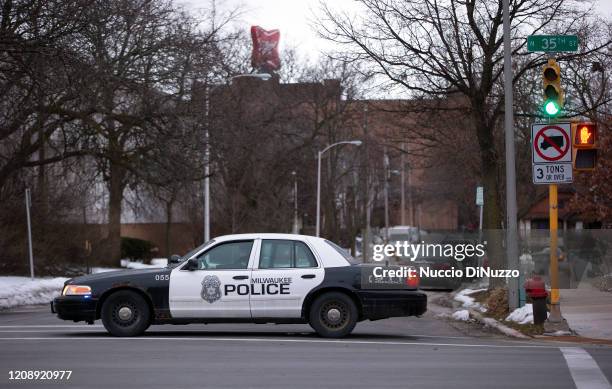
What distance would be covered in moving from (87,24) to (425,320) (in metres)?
9.85

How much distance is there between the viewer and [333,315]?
1416 cm

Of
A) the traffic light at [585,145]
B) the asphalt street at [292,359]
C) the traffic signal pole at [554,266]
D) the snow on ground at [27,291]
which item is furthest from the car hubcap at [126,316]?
the snow on ground at [27,291]

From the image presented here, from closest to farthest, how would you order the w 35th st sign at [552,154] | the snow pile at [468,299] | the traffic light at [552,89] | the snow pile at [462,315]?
1. the traffic light at [552,89]
2. the w 35th st sign at [552,154]
3. the snow pile at [462,315]
4. the snow pile at [468,299]

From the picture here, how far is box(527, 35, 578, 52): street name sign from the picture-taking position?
1561 cm

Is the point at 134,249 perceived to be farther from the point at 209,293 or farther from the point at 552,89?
the point at 552,89

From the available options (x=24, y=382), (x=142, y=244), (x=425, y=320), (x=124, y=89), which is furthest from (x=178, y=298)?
(x=142, y=244)

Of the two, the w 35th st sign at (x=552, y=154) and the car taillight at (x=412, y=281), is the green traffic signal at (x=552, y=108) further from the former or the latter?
the car taillight at (x=412, y=281)

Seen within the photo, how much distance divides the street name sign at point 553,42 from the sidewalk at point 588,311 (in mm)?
4873

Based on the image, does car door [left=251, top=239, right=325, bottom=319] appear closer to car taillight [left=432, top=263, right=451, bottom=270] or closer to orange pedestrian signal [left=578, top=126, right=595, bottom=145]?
orange pedestrian signal [left=578, top=126, right=595, bottom=145]

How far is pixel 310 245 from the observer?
14.3 meters

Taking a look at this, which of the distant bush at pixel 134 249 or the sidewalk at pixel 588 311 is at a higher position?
the distant bush at pixel 134 249

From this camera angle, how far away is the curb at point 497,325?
15.4 metres

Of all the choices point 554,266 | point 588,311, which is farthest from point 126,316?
point 588,311

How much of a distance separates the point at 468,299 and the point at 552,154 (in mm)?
7367
